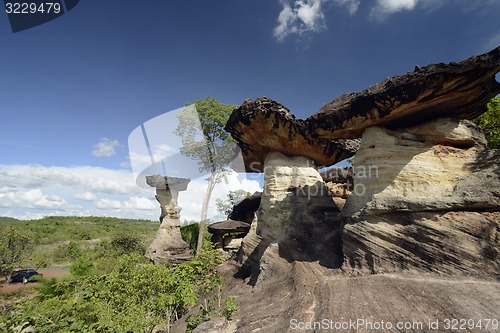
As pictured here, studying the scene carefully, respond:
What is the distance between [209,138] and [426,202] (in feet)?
59.9

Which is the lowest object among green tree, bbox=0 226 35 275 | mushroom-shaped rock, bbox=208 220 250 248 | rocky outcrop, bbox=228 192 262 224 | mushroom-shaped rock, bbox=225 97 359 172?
green tree, bbox=0 226 35 275

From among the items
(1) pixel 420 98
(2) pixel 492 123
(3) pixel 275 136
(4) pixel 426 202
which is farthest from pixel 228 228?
(2) pixel 492 123

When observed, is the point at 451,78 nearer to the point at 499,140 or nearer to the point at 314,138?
the point at 314,138

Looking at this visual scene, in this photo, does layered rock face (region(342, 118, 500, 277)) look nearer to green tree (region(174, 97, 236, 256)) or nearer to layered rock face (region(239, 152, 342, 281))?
layered rock face (region(239, 152, 342, 281))

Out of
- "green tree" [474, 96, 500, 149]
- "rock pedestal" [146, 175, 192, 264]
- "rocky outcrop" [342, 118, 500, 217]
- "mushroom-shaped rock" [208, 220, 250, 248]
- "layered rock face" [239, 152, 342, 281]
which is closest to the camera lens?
"rocky outcrop" [342, 118, 500, 217]

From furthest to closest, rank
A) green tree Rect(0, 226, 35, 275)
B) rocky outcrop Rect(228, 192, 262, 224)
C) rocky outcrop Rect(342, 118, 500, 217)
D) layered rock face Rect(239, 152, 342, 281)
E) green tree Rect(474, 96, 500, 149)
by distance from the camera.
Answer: green tree Rect(0, 226, 35, 275) → rocky outcrop Rect(228, 192, 262, 224) → green tree Rect(474, 96, 500, 149) → layered rock face Rect(239, 152, 342, 281) → rocky outcrop Rect(342, 118, 500, 217)

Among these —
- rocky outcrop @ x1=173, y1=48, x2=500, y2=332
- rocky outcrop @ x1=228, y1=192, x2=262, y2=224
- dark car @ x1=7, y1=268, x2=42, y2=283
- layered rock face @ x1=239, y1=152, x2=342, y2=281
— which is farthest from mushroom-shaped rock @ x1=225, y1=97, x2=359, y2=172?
dark car @ x1=7, y1=268, x2=42, y2=283

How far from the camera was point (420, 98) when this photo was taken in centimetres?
580

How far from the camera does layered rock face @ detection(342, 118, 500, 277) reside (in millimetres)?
4859

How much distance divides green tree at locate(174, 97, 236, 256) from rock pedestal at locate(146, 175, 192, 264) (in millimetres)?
2398

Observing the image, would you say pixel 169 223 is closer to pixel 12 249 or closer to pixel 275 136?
pixel 275 136

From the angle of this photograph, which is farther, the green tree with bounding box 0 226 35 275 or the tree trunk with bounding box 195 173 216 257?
the green tree with bounding box 0 226 35 275

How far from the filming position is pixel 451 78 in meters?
5.36

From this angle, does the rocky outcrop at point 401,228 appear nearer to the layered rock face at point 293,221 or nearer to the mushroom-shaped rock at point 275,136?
the layered rock face at point 293,221
